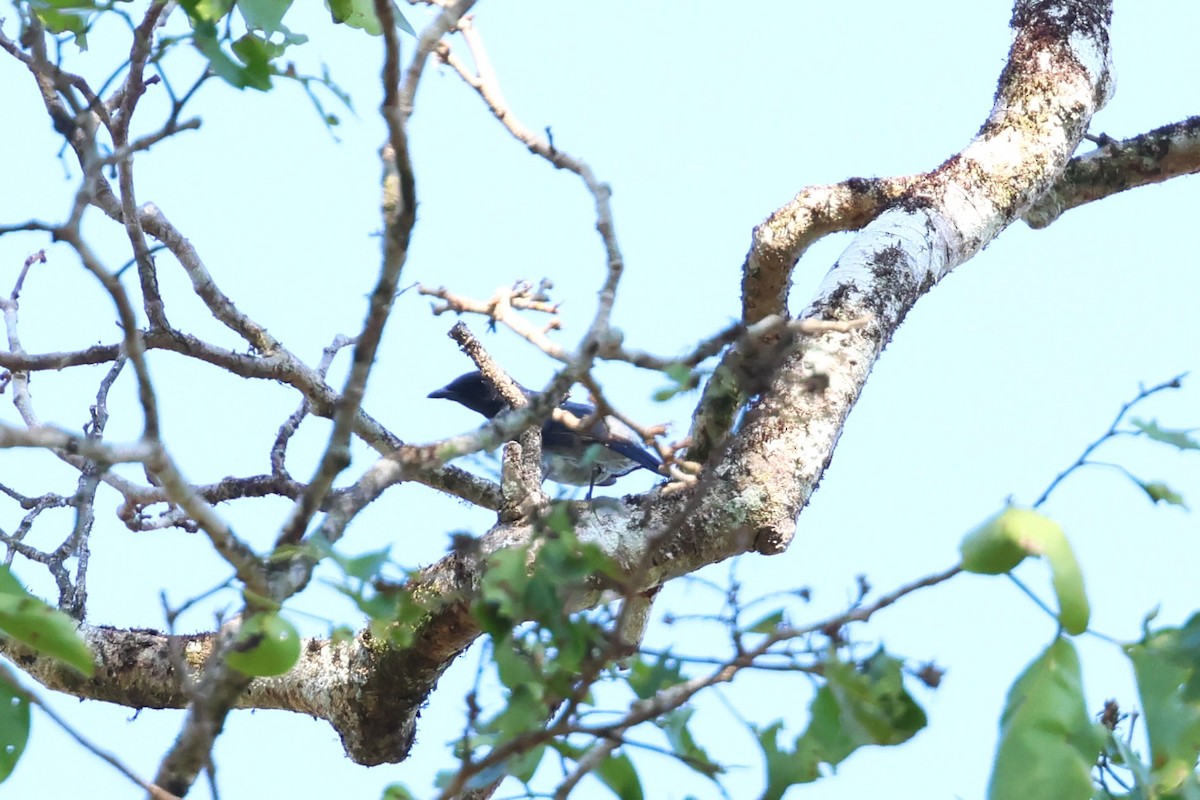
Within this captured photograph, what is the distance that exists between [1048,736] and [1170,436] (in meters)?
0.54

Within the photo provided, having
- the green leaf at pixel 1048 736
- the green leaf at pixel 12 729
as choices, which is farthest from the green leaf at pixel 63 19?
the green leaf at pixel 1048 736

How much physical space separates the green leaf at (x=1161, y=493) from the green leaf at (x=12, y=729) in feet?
5.04

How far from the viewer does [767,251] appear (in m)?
4.46

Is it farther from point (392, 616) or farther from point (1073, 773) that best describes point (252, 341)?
point (1073, 773)

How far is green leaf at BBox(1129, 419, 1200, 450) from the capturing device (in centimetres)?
171

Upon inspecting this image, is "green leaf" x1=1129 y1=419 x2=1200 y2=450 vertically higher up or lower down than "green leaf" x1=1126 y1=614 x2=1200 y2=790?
higher up

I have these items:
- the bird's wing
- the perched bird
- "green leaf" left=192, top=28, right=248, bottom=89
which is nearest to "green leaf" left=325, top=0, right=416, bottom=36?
"green leaf" left=192, top=28, right=248, bottom=89

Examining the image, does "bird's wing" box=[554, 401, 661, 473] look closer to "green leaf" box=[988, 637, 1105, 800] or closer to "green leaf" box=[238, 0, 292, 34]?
"green leaf" box=[238, 0, 292, 34]

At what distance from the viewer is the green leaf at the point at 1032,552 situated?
142cm

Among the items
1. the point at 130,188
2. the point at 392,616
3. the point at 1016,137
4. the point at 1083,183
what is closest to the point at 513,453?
the point at 130,188

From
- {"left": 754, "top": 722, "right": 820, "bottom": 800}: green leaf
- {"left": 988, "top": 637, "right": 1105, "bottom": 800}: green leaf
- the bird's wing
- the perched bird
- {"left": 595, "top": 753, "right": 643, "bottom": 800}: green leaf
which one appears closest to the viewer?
{"left": 988, "top": 637, "right": 1105, "bottom": 800}: green leaf

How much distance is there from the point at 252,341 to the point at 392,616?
9.99 ft

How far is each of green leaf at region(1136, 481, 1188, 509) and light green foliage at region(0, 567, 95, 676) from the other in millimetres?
1416

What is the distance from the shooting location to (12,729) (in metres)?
1.64
